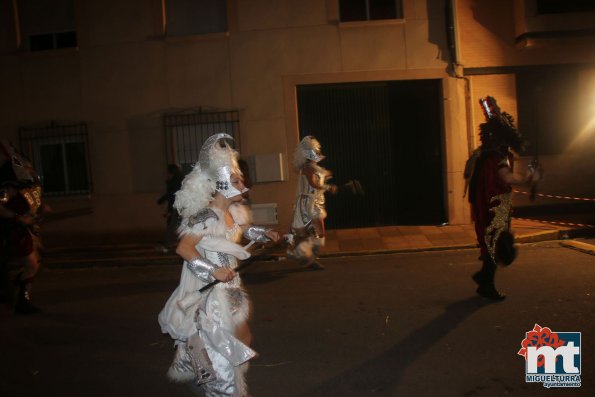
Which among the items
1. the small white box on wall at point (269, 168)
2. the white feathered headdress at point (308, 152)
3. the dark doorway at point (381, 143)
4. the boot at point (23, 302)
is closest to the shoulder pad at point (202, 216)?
Answer: the boot at point (23, 302)

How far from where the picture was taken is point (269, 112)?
12.0m

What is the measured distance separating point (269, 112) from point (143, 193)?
3485 mm

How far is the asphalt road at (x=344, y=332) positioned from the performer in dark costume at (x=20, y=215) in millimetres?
484

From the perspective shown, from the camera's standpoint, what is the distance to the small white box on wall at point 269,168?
38.9ft

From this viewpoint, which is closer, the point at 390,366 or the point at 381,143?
the point at 390,366

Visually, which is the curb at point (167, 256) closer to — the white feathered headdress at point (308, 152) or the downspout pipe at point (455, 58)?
the white feathered headdress at point (308, 152)

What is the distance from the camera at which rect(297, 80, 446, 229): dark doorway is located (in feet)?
40.1

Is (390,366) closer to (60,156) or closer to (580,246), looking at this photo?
(580,246)

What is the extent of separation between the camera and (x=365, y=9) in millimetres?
12094

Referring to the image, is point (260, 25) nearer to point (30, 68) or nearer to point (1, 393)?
point (30, 68)

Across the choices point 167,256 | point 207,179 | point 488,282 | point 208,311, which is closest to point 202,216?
point 207,179

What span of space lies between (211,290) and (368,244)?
23.4ft

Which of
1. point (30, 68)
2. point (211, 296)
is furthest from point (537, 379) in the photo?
point (30, 68)

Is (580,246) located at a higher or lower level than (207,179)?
lower
